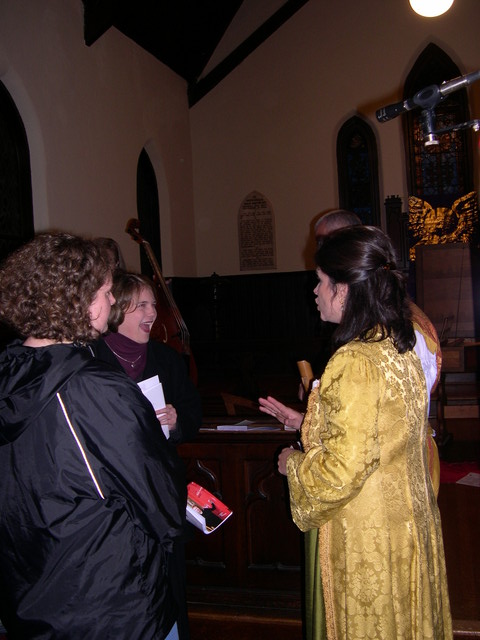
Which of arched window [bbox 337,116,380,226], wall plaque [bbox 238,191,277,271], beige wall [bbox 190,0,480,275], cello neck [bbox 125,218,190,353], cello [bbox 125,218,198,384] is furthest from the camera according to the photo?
wall plaque [bbox 238,191,277,271]

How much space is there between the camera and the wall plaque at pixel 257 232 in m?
9.73

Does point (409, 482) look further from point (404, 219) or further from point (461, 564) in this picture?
point (404, 219)

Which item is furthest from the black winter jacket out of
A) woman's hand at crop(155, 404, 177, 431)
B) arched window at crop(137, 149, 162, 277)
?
arched window at crop(137, 149, 162, 277)

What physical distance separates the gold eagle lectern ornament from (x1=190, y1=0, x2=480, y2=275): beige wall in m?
0.44

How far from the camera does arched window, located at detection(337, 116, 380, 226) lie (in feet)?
31.2

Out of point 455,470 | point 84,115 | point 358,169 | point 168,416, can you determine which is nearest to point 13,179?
point 84,115

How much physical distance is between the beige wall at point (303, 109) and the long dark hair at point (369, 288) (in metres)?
8.15

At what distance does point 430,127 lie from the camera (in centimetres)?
217

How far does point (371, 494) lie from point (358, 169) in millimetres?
8784

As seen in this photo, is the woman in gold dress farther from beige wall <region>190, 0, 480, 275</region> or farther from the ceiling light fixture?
beige wall <region>190, 0, 480, 275</region>

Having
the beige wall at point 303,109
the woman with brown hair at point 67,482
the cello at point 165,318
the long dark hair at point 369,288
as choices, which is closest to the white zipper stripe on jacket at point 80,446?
the woman with brown hair at point 67,482

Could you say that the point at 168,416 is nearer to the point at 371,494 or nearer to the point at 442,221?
the point at 371,494

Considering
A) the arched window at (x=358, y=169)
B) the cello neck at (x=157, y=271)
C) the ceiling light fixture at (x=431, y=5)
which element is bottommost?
the cello neck at (x=157, y=271)

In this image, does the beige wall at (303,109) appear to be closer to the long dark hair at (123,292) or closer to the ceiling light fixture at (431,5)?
the ceiling light fixture at (431,5)
